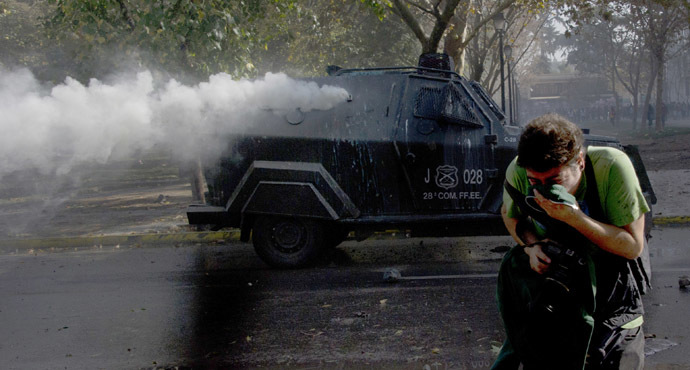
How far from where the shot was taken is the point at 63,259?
9.68m

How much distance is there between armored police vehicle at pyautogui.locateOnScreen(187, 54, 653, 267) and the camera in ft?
24.9

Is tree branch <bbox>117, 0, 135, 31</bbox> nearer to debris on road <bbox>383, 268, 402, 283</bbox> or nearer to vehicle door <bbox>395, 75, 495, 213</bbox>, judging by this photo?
vehicle door <bbox>395, 75, 495, 213</bbox>

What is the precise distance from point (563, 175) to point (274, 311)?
4.20 m

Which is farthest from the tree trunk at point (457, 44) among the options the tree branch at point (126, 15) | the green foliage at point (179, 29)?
the tree branch at point (126, 15)

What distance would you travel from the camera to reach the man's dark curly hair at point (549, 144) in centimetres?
253

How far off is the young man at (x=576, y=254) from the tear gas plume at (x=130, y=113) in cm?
530

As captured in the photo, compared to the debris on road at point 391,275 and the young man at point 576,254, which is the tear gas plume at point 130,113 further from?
the young man at point 576,254

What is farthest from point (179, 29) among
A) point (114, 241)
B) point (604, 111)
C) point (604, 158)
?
point (604, 111)

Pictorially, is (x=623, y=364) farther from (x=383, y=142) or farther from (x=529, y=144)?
(x=383, y=142)

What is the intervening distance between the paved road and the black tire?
0.19m

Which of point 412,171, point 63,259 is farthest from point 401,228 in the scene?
point 63,259

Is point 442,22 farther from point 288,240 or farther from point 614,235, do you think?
point 614,235

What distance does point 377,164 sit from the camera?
7703mm

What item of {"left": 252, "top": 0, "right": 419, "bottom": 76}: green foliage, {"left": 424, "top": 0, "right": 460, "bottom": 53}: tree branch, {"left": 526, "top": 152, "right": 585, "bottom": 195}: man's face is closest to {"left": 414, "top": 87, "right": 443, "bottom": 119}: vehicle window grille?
{"left": 526, "top": 152, "right": 585, "bottom": 195}: man's face
